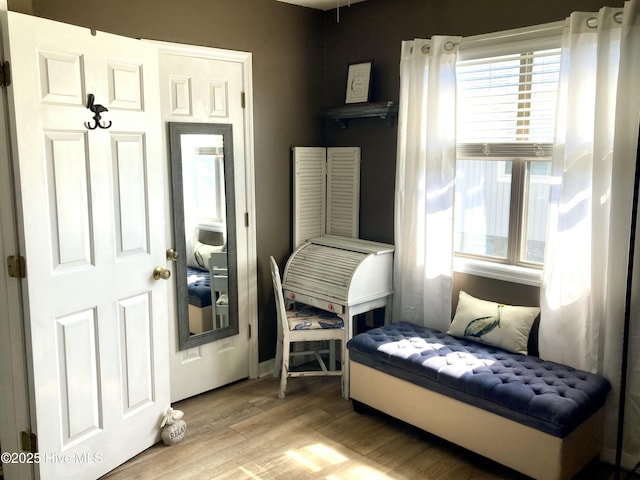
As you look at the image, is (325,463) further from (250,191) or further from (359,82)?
(359,82)

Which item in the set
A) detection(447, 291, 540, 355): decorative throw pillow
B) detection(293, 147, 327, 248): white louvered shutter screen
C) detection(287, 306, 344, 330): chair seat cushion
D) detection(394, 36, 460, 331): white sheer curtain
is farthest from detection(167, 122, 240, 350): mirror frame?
detection(447, 291, 540, 355): decorative throw pillow

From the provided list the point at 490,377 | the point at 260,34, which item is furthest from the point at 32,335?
the point at 260,34

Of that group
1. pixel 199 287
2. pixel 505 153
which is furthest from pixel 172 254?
pixel 505 153

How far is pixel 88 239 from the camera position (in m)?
2.60

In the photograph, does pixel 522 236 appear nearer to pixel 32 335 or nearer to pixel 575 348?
pixel 575 348

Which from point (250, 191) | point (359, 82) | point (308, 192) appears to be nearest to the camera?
point (250, 191)

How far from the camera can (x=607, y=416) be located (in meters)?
2.85

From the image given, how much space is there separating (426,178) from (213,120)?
1333mm

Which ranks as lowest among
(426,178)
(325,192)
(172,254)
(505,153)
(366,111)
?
(172,254)

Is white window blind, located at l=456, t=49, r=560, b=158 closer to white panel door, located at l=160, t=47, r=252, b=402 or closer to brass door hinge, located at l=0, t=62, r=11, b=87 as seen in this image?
white panel door, located at l=160, t=47, r=252, b=402

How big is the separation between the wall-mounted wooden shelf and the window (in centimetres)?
46

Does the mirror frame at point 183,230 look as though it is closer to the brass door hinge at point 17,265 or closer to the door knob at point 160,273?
the door knob at point 160,273

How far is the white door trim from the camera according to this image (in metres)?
3.51

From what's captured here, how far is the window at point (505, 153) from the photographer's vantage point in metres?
3.12
